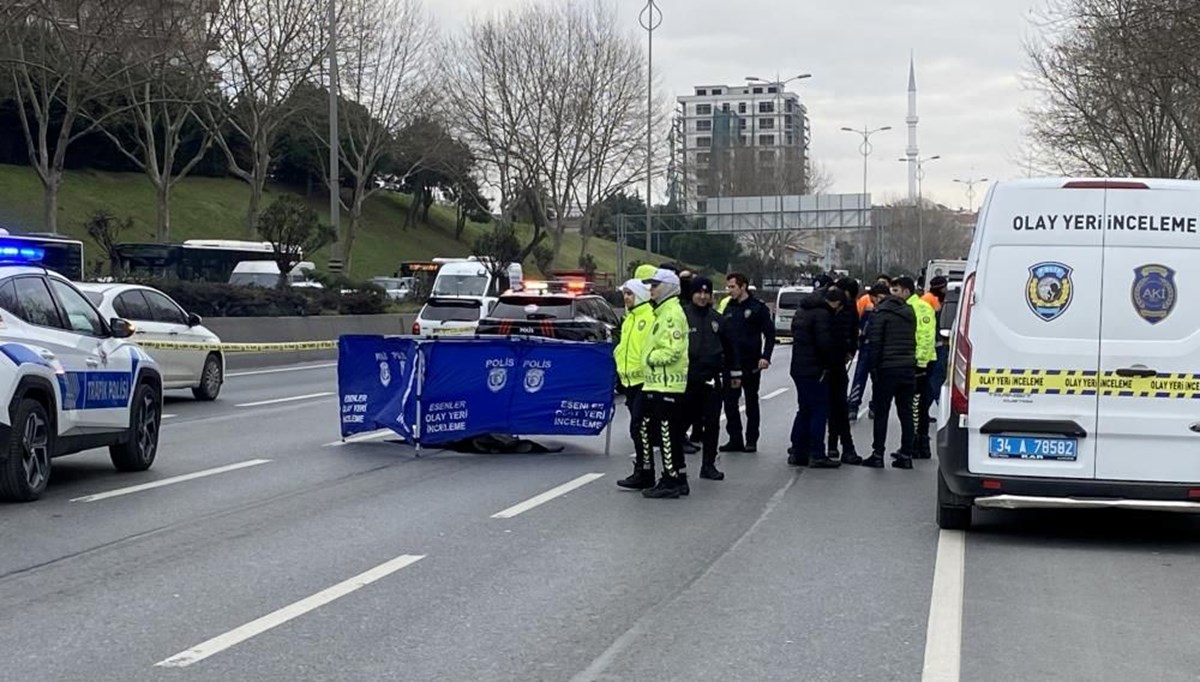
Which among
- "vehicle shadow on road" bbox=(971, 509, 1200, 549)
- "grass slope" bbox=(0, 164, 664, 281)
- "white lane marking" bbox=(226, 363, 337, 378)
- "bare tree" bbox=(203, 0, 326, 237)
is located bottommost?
"white lane marking" bbox=(226, 363, 337, 378)

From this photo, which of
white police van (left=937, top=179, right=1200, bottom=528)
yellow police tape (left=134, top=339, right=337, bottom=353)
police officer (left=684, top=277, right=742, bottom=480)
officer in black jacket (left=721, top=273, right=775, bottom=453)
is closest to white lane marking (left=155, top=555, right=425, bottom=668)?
white police van (left=937, top=179, right=1200, bottom=528)

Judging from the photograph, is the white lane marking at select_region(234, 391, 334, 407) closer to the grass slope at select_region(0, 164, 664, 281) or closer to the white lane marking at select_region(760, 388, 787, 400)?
the white lane marking at select_region(760, 388, 787, 400)

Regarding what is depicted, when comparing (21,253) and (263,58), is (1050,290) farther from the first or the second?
(263,58)

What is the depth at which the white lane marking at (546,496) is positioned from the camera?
11.0 m

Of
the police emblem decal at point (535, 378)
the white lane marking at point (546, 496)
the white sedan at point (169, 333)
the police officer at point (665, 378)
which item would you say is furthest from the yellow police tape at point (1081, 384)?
the white sedan at point (169, 333)

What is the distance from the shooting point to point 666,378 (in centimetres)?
1176

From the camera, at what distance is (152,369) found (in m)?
13.3

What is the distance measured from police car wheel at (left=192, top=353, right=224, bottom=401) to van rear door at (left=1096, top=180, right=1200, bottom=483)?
14638mm

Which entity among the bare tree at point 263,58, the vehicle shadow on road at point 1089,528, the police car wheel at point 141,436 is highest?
the bare tree at point 263,58

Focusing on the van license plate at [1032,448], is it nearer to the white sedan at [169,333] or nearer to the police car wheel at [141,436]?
the police car wheel at [141,436]

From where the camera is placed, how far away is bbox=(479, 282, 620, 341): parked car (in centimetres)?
2070

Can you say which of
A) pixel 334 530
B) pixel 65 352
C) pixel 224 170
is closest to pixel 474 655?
pixel 334 530

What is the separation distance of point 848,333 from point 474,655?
830 cm

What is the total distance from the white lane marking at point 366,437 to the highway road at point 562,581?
191 centimetres
